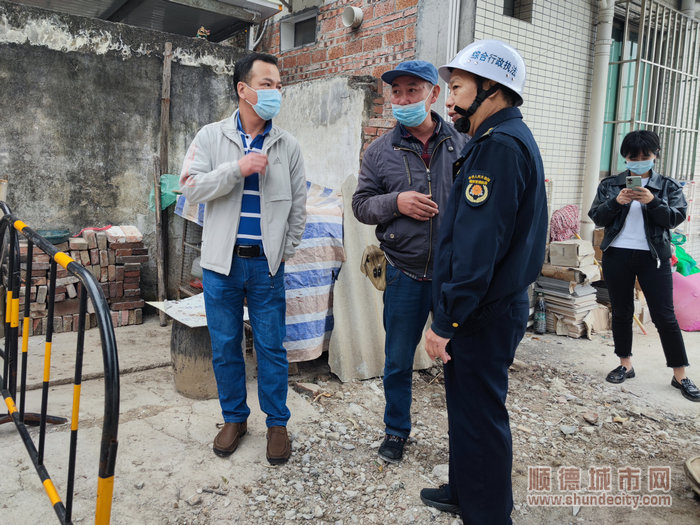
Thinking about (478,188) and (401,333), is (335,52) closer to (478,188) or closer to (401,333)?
(401,333)

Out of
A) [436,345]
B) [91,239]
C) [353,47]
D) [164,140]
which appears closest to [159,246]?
[91,239]

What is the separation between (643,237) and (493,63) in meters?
2.79

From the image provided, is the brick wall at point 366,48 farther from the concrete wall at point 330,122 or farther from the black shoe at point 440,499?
the black shoe at point 440,499

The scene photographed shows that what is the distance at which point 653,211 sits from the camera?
4.07 meters

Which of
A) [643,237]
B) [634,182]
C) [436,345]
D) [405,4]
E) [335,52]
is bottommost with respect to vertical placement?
[436,345]

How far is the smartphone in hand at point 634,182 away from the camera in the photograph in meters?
3.96

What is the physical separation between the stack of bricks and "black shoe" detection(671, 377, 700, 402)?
5.20m

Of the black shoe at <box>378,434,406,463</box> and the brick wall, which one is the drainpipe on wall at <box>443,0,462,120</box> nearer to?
the brick wall

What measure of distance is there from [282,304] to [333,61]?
4.03m

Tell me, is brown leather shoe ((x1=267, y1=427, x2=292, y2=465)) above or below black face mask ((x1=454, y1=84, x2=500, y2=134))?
below

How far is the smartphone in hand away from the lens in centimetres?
396

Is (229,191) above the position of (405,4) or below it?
below

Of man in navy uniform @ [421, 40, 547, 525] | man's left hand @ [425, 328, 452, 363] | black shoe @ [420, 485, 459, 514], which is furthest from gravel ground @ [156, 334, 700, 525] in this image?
man's left hand @ [425, 328, 452, 363]

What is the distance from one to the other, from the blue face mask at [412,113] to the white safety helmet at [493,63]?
81 cm
